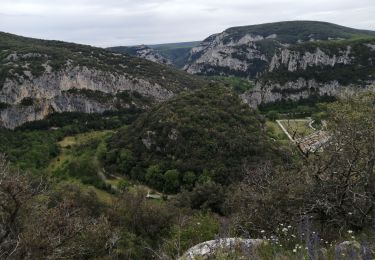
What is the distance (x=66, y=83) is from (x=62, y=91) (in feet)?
9.43

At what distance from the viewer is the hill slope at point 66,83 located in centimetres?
10556

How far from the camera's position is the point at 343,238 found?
9352 mm

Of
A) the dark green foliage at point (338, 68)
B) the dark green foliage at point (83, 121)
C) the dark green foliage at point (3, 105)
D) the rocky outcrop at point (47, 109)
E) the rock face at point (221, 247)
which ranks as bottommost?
the dark green foliage at point (83, 121)

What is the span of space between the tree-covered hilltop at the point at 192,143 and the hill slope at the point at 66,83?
1740 inches

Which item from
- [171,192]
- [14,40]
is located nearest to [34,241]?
[171,192]

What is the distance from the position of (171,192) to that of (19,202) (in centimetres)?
4495

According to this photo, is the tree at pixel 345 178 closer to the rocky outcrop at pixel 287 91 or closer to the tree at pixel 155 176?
the tree at pixel 155 176

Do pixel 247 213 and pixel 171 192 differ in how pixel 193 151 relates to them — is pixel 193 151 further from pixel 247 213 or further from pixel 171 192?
pixel 247 213

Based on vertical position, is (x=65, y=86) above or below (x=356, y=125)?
below

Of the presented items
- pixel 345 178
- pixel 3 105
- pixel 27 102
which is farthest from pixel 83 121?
pixel 345 178

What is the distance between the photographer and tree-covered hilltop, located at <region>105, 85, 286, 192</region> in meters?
55.5

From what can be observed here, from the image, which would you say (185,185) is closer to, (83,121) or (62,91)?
(83,121)

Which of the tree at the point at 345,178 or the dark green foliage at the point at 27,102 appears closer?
the tree at the point at 345,178

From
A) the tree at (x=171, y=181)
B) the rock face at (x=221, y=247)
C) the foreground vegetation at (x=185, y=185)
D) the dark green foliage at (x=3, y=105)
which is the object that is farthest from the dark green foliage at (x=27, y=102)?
the rock face at (x=221, y=247)
